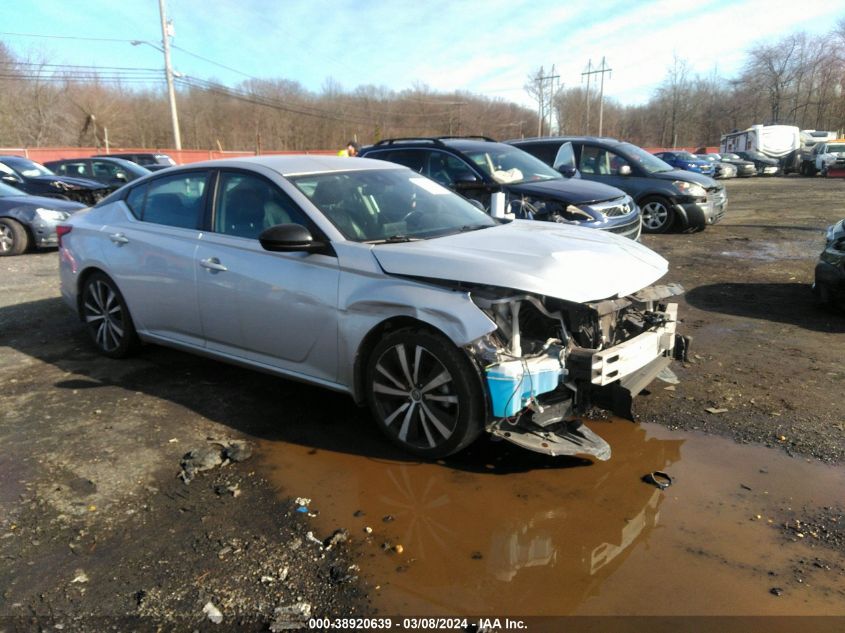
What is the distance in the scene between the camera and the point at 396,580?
2566mm

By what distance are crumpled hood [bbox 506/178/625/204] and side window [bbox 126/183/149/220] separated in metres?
4.75

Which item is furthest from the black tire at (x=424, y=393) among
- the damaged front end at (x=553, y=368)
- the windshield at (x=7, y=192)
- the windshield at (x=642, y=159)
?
the windshield at (x=7, y=192)

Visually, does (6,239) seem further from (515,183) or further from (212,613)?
(212,613)

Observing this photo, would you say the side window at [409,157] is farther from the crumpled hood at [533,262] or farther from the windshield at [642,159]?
the crumpled hood at [533,262]

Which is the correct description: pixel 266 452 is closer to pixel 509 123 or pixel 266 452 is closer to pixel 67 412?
pixel 67 412

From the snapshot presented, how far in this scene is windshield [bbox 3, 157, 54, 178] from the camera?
46.7 ft

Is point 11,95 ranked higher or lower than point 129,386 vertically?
higher

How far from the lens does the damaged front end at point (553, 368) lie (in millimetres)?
3166

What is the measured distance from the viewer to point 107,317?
5.30 meters

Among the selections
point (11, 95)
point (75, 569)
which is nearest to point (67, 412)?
point (75, 569)

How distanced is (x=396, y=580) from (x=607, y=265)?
2050 millimetres

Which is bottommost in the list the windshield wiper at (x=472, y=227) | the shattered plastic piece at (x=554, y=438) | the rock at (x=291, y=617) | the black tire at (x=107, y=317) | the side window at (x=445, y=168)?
the rock at (x=291, y=617)

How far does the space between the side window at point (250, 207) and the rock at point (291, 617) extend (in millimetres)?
2272

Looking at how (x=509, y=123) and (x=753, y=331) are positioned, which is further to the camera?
(x=509, y=123)
